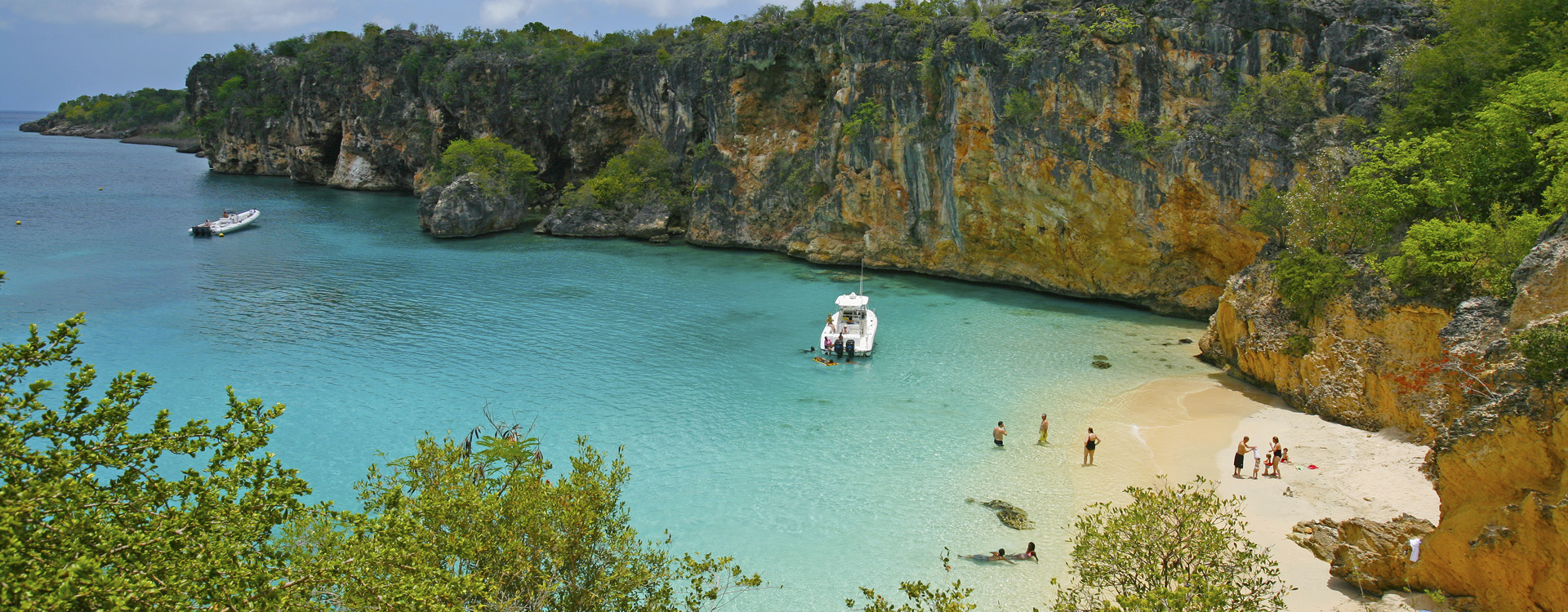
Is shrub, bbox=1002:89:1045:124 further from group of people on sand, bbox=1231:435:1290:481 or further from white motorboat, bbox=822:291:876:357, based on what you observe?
group of people on sand, bbox=1231:435:1290:481

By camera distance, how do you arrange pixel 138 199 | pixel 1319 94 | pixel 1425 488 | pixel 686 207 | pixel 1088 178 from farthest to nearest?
1. pixel 138 199
2. pixel 686 207
3. pixel 1088 178
4. pixel 1319 94
5. pixel 1425 488

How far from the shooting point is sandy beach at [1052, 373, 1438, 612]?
571 inches

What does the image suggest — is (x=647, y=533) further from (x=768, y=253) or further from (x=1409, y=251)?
(x=768, y=253)

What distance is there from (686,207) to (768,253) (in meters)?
7.71

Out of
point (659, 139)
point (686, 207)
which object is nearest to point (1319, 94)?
point (686, 207)

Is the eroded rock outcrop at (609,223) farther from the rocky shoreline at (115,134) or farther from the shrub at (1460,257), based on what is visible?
the rocky shoreline at (115,134)

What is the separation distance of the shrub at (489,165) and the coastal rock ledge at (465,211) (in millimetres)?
994

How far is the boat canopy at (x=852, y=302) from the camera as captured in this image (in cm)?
3014

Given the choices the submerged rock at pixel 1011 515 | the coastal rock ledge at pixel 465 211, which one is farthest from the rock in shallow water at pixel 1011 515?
the coastal rock ledge at pixel 465 211

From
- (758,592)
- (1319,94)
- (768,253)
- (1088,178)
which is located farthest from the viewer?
(768,253)

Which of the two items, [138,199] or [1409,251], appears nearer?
[1409,251]

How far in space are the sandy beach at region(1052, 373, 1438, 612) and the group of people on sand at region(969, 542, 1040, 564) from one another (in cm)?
269

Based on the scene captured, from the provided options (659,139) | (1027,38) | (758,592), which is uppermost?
(1027,38)

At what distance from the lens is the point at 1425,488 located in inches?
639
